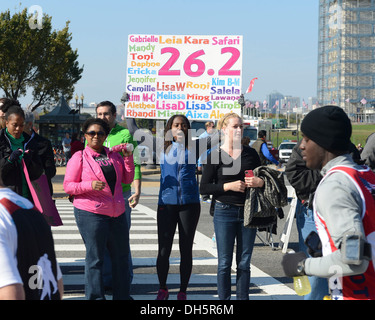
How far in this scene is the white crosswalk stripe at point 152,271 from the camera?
23.9 feet

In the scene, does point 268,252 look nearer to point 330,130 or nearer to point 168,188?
point 168,188

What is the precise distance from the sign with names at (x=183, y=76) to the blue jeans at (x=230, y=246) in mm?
12378

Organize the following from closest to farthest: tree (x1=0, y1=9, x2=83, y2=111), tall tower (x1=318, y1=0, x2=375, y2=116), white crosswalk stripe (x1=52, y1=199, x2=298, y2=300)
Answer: white crosswalk stripe (x1=52, y1=199, x2=298, y2=300), tree (x1=0, y1=9, x2=83, y2=111), tall tower (x1=318, y1=0, x2=375, y2=116)

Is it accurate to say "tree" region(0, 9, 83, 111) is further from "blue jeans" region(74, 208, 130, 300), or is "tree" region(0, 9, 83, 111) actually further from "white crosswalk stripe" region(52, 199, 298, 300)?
"blue jeans" region(74, 208, 130, 300)

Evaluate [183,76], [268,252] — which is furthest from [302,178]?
[183,76]

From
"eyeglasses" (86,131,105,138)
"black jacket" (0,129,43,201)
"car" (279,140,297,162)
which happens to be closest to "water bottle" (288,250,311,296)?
"eyeglasses" (86,131,105,138)

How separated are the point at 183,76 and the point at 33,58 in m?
27.3

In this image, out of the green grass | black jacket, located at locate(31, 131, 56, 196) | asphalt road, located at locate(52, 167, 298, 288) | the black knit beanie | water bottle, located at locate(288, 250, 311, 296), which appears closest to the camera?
the black knit beanie

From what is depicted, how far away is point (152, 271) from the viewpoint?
28.3ft

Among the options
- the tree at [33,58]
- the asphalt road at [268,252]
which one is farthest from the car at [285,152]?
the asphalt road at [268,252]

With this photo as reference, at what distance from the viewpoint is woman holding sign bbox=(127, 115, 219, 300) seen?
6727mm

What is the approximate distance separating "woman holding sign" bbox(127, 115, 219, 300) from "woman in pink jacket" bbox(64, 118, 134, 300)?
2.37 feet

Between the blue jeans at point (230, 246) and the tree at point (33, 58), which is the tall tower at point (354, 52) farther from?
the blue jeans at point (230, 246)

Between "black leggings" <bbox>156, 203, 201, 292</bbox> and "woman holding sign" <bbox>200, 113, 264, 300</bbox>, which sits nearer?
"woman holding sign" <bbox>200, 113, 264, 300</bbox>
